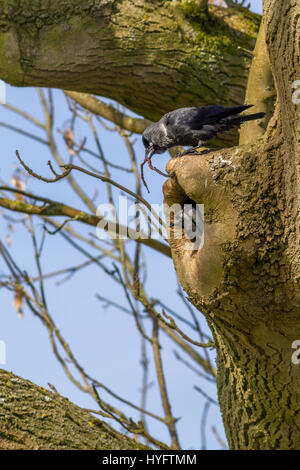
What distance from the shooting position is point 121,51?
3.97 meters

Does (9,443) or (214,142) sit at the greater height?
(214,142)

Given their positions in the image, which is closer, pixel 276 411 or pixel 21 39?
pixel 276 411

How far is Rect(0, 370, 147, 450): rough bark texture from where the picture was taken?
2.47 m

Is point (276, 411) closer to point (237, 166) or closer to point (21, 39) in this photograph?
point (237, 166)

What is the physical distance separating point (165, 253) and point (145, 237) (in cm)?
17

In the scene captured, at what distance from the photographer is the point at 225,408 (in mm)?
3086

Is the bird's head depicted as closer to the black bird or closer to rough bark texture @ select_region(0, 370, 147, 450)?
the black bird

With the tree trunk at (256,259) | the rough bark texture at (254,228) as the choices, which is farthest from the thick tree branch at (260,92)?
the rough bark texture at (254,228)

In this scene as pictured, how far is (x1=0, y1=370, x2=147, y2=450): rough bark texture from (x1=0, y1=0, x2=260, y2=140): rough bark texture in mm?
2127

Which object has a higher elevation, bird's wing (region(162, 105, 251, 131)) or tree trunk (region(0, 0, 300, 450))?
bird's wing (region(162, 105, 251, 131))

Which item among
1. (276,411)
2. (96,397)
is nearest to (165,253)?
(96,397)

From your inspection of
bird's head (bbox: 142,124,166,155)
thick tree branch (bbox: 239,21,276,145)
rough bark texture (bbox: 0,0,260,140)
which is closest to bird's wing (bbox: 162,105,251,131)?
bird's head (bbox: 142,124,166,155)

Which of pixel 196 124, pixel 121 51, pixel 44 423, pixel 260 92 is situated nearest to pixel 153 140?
pixel 196 124

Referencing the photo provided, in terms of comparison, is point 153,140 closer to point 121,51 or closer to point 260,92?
point 260,92
